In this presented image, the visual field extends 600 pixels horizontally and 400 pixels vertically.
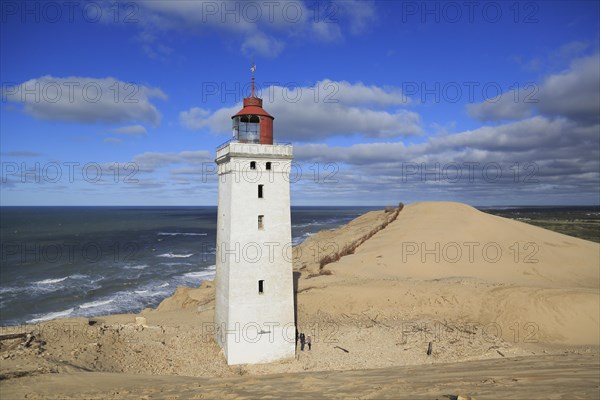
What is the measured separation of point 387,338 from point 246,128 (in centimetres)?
1161

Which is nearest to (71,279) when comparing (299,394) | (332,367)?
(332,367)

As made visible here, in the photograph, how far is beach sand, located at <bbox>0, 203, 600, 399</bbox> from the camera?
37.7ft

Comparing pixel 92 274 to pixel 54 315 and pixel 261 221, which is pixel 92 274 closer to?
pixel 54 315

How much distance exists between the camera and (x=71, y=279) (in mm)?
42906

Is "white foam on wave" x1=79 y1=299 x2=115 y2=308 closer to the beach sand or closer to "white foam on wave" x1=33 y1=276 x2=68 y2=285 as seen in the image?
the beach sand

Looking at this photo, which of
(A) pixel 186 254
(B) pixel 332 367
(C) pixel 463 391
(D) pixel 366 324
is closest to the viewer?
(C) pixel 463 391

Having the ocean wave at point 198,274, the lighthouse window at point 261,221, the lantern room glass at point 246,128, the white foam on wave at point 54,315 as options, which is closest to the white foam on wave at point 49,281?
the white foam on wave at point 54,315

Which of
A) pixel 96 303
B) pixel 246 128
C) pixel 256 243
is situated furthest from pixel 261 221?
pixel 96 303

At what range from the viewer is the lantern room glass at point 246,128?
16828 millimetres

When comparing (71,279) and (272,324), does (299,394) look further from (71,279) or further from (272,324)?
(71,279)

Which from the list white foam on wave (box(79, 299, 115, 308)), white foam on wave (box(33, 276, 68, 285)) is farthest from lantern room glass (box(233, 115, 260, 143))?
white foam on wave (box(33, 276, 68, 285))

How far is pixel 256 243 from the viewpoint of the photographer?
16.6 meters

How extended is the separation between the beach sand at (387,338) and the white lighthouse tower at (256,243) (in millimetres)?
1154

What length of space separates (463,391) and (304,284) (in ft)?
51.7
